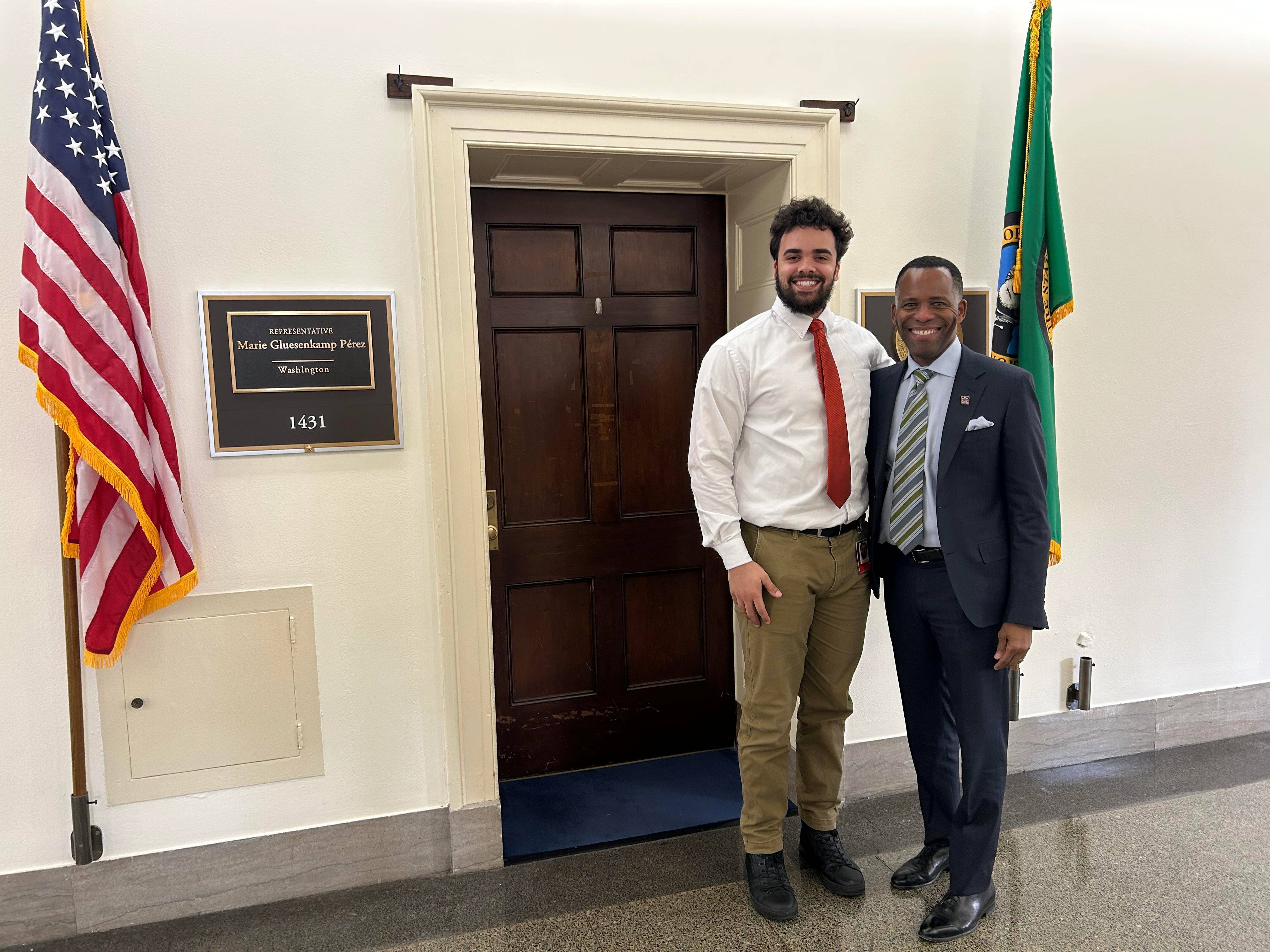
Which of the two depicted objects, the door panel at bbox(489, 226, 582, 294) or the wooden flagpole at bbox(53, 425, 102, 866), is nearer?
the wooden flagpole at bbox(53, 425, 102, 866)

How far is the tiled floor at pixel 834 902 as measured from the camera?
7.25 ft

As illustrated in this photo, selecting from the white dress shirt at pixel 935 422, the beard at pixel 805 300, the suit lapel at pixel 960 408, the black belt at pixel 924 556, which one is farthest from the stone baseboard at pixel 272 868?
the beard at pixel 805 300

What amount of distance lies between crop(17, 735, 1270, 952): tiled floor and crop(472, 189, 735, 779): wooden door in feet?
1.93

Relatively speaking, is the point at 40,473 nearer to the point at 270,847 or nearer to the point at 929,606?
the point at 270,847

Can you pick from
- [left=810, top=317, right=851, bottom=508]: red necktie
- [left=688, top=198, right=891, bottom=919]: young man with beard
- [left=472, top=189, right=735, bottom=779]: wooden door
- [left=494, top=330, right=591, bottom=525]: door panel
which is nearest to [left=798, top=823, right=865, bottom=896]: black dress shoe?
[left=688, top=198, right=891, bottom=919]: young man with beard

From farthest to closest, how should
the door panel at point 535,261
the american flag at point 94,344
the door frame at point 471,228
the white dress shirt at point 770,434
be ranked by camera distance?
the door panel at point 535,261 → the door frame at point 471,228 → the white dress shirt at point 770,434 → the american flag at point 94,344

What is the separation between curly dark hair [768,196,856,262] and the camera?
7.24 feet

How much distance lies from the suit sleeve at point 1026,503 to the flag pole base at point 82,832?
244 cm

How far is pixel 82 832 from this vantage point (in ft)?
7.41

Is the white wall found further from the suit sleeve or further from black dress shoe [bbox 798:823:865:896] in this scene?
the suit sleeve

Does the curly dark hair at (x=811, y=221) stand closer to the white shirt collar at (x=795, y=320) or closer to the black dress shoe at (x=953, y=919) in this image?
the white shirt collar at (x=795, y=320)

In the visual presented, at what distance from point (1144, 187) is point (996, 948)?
2.54m

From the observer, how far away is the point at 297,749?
2459mm

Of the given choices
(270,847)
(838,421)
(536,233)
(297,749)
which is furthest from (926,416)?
(270,847)
